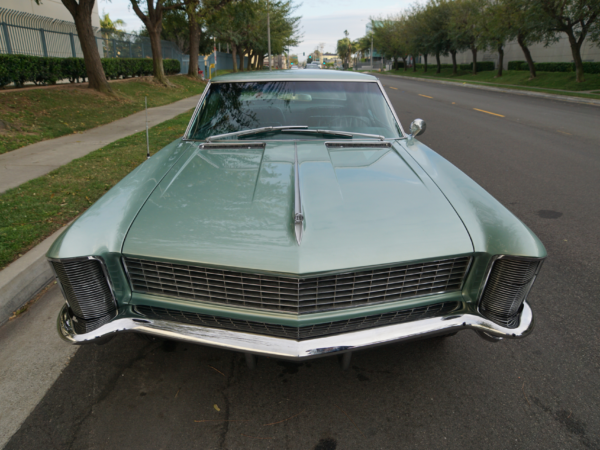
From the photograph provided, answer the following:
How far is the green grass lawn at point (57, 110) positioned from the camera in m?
9.09

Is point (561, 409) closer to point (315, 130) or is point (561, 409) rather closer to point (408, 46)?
point (315, 130)

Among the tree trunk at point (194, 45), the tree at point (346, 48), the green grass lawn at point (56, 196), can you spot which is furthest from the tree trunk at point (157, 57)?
the tree at point (346, 48)

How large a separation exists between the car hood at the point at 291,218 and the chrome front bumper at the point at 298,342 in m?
0.32

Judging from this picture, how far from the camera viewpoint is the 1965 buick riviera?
1901 millimetres

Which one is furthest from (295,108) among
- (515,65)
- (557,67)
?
(515,65)

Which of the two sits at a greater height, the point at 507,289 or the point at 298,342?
the point at 507,289

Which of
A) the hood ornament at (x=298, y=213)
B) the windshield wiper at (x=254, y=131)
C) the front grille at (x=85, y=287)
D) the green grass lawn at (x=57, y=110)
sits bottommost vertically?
the green grass lawn at (x=57, y=110)

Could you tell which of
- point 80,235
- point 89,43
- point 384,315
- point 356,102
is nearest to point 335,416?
point 384,315

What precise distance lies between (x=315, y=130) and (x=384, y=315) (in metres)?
1.64

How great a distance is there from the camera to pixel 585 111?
14.2m

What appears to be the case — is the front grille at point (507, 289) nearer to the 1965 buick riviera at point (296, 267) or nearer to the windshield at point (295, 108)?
the 1965 buick riviera at point (296, 267)

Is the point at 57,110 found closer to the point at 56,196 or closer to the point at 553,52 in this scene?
the point at 56,196

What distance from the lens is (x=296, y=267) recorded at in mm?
1813

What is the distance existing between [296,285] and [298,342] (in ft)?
0.85
